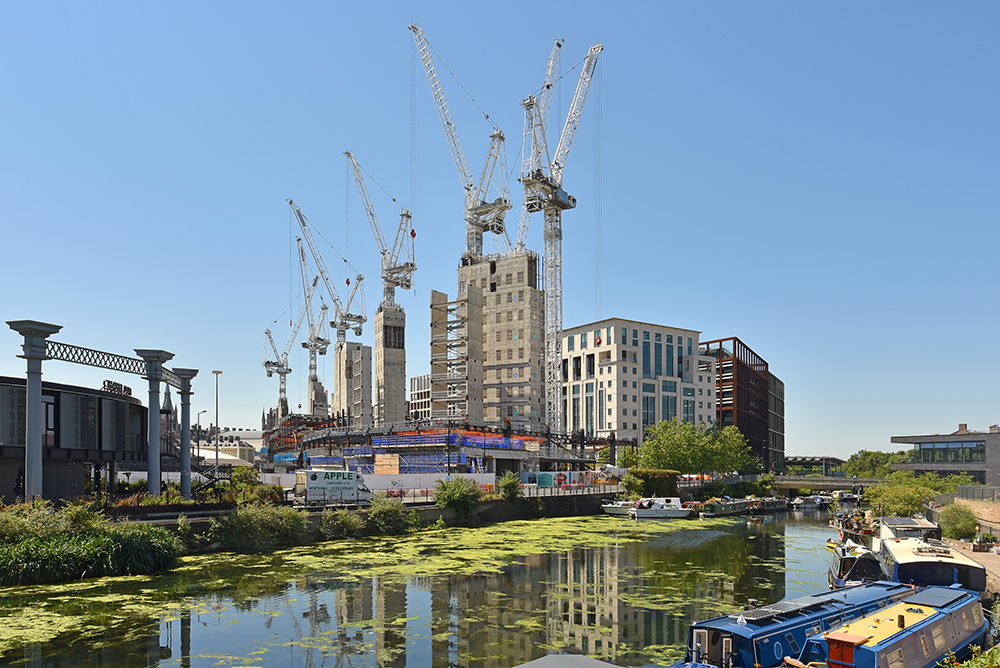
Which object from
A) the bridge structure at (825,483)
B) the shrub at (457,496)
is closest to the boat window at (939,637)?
the shrub at (457,496)

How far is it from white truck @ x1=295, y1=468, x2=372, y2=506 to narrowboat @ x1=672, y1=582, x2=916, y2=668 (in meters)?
41.5

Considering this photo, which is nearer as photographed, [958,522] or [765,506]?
[958,522]

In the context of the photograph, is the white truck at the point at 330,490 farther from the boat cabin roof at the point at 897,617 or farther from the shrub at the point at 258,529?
the boat cabin roof at the point at 897,617

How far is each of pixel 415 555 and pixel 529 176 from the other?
11500cm

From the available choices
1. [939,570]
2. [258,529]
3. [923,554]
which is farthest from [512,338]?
[939,570]

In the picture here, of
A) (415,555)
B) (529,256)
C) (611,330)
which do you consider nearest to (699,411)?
(611,330)

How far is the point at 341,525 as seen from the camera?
52.4 metres

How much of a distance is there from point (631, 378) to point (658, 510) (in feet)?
290

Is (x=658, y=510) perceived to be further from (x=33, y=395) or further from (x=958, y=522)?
(x=33, y=395)

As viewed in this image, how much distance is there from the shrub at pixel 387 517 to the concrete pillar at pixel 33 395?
2182cm

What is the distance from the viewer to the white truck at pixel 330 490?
5653 centimetres

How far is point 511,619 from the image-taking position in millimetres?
29047

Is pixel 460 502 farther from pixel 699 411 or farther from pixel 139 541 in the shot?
pixel 699 411

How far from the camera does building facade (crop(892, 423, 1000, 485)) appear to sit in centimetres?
11438
